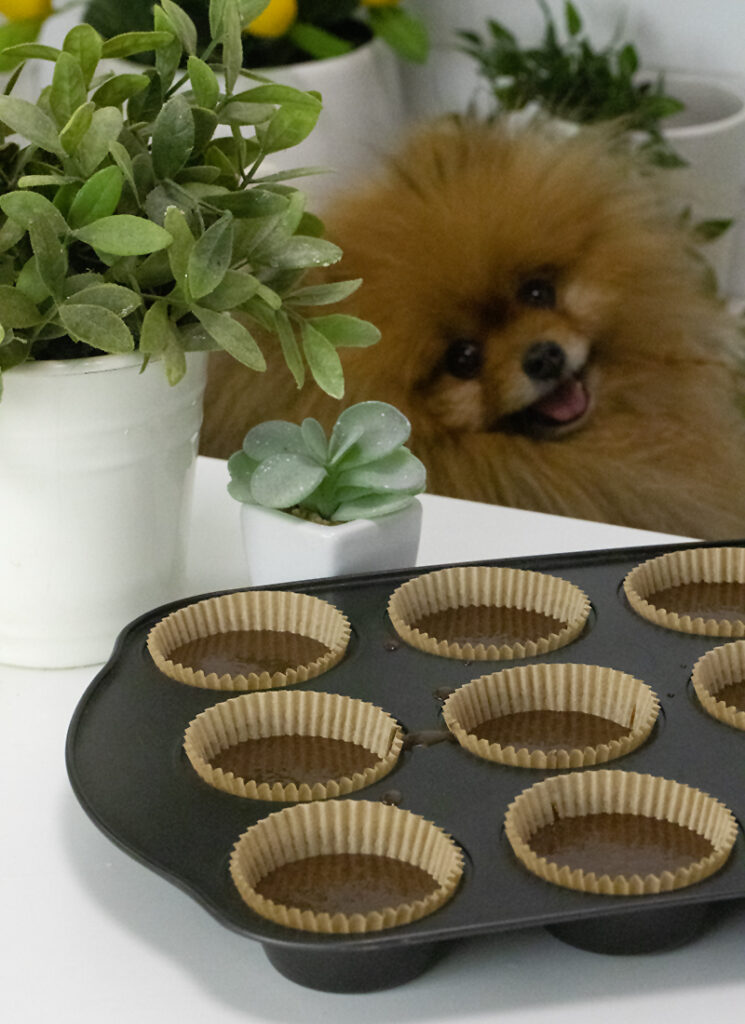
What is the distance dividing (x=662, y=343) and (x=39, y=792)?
79 centimetres

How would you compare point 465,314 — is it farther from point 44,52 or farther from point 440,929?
point 440,929

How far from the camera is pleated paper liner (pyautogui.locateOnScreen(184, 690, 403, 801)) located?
53 cm

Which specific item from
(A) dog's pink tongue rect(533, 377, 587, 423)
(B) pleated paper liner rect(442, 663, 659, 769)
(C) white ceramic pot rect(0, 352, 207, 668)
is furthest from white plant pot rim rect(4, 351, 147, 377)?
(A) dog's pink tongue rect(533, 377, 587, 423)

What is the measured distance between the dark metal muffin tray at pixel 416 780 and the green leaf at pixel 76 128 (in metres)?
0.23

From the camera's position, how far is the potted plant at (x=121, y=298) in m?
0.57

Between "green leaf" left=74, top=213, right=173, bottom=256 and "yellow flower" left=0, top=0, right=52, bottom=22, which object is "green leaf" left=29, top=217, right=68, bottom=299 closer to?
"green leaf" left=74, top=213, right=173, bottom=256

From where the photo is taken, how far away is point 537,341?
1.12 metres

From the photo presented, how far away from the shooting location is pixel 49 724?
628 mm

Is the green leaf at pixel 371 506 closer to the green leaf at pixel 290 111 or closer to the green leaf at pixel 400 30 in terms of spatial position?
the green leaf at pixel 290 111

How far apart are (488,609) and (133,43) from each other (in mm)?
327

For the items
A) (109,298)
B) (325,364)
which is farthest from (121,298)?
(325,364)

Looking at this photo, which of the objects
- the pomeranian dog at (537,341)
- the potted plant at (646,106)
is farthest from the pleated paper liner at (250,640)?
the potted plant at (646,106)

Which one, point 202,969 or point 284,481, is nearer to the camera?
point 202,969

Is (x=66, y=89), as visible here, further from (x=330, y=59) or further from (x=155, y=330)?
(x=330, y=59)
